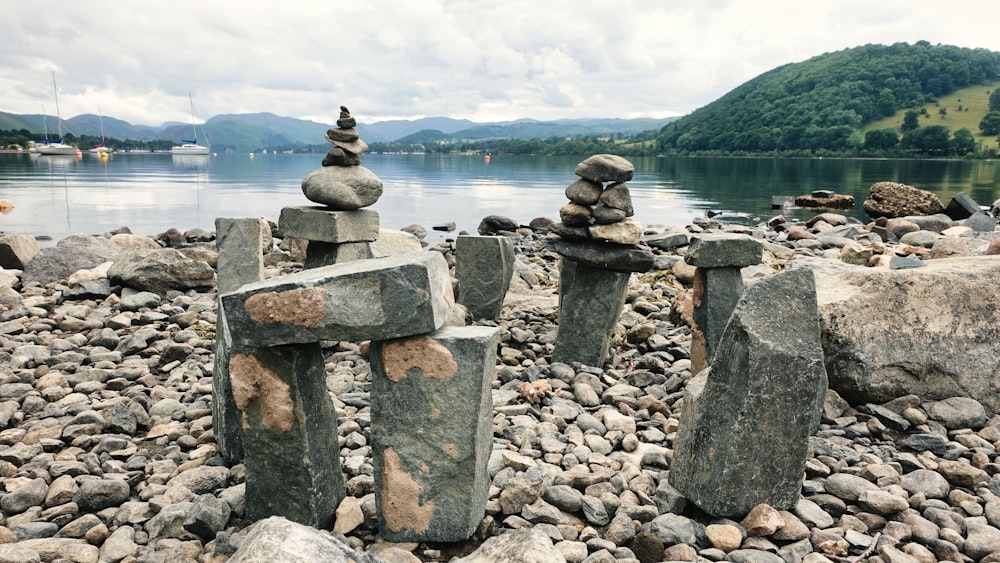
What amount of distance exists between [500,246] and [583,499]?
632 centimetres

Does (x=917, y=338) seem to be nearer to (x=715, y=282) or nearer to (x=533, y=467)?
(x=715, y=282)

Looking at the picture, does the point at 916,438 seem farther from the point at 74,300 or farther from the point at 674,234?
the point at 674,234

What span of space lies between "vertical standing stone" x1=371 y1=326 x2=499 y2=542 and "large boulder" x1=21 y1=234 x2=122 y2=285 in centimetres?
1224

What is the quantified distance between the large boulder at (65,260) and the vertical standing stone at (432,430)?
1224cm

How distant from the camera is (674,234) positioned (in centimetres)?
1970

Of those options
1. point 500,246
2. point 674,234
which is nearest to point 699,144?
point 674,234

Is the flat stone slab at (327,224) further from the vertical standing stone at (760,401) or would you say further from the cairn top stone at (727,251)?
the vertical standing stone at (760,401)

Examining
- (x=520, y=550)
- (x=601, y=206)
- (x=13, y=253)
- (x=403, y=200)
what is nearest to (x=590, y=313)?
(x=601, y=206)

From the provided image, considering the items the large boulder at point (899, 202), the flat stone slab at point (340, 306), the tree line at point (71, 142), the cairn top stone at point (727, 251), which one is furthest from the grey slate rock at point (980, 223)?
the tree line at point (71, 142)

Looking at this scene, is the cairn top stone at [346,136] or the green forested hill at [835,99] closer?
the cairn top stone at [346,136]

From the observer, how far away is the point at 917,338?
249 inches

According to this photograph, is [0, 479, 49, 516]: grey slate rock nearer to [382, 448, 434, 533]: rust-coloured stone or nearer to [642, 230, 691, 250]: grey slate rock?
[382, 448, 434, 533]: rust-coloured stone

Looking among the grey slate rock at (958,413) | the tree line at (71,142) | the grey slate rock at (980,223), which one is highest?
the tree line at (71,142)

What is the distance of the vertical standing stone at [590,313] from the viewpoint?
7.95 metres
